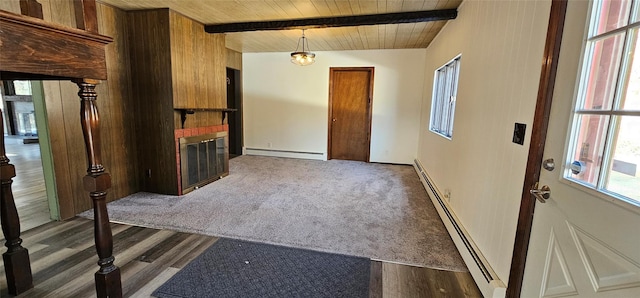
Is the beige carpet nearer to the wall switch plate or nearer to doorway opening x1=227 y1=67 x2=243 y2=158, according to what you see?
the wall switch plate

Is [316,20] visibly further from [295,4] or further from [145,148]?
[145,148]

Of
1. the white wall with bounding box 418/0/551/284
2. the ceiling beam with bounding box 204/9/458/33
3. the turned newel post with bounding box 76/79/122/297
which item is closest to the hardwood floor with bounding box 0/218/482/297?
the turned newel post with bounding box 76/79/122/297

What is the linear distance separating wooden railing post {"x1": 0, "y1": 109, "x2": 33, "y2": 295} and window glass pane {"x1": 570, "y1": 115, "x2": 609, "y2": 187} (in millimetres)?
2812

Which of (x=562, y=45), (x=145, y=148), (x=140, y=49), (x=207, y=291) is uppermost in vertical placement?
(x=140, y=49)

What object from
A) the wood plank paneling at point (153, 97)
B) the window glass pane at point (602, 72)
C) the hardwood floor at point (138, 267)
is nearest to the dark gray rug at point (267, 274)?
the hardwood floor at point (138, 267)

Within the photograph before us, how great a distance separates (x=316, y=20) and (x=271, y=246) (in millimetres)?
2786

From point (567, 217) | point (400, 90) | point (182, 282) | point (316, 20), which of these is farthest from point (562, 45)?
point (400, 90)

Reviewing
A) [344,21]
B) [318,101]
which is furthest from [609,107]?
[318,101]

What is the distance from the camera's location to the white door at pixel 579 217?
33.4 inches

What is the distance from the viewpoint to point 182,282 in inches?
69.9

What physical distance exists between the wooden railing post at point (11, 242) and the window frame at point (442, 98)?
143 inches

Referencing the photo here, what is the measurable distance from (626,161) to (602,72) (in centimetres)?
34

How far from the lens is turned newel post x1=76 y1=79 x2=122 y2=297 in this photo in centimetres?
127

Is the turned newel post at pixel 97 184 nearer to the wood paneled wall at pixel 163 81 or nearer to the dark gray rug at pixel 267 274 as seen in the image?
the dark gray rug at pixel 267 274
